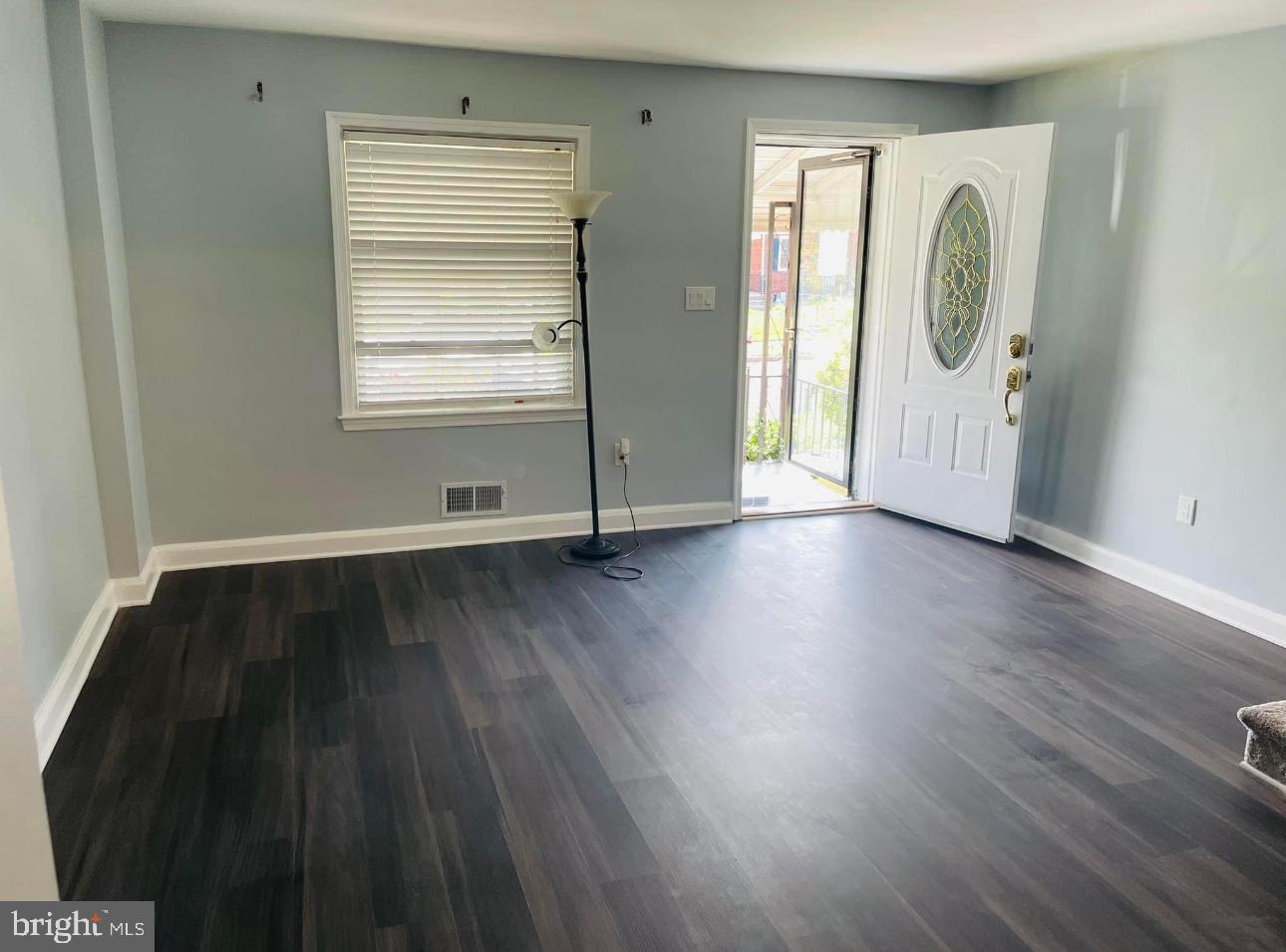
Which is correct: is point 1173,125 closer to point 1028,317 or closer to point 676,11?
point 1028,317

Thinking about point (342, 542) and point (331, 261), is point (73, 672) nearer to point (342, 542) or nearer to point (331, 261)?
point (342, 542)

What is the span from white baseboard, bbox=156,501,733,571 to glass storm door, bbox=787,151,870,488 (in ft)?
4.40

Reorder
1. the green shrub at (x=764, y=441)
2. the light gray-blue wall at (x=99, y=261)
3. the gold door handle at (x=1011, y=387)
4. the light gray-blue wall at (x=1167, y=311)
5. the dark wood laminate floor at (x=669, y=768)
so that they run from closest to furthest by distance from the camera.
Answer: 1. the dark wood laminate floor at (x=669, y=768)
2. the light gray-blue wall at (x=99, y=261)
3. the light gray-blue wall at (x=1167, y=311)
4. the gold door handle at (x=1011, y=387)
5. the green shrub at (x=764, y=441)

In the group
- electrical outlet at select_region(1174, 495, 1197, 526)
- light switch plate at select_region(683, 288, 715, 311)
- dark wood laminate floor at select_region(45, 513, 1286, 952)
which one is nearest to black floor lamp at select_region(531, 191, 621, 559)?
dark wood laminate floor at select_region(45, 513, 1286, 952)

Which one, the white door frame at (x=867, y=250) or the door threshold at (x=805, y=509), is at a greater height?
the white door frame at (x=867, y=250)

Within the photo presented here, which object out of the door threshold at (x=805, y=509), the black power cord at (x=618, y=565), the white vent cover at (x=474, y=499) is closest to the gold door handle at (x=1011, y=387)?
the door threshold at (x=805, y=509)

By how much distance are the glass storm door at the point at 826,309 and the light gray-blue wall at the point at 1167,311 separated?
1.00 meters

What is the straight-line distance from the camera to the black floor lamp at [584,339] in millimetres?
4078

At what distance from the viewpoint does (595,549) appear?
444cm

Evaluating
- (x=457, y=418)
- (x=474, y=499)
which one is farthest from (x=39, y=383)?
(x=474, y=499)

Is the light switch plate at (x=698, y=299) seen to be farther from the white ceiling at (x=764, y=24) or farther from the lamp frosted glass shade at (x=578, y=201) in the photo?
the white ceiling at (x=764, y=24)

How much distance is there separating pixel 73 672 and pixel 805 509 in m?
3.58

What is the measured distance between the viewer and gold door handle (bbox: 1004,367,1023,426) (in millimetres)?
4461

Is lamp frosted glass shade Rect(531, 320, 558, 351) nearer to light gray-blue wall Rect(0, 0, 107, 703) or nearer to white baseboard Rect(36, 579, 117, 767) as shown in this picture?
light gray-blue wall Rect(0, 0, 107, 703)
